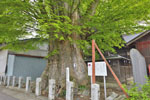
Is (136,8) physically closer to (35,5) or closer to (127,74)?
(35,5)

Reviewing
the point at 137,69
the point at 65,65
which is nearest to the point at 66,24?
the point at 65,65

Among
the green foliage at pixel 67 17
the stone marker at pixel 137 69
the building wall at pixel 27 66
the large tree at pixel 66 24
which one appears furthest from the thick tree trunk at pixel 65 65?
the building wall at pixel 27 66

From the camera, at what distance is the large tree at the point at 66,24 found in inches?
182

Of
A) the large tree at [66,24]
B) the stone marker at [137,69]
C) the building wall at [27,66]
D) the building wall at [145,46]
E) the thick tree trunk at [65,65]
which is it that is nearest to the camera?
the stone marker at [137,69]

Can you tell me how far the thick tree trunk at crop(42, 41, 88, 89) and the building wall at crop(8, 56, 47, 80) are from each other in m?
5.76

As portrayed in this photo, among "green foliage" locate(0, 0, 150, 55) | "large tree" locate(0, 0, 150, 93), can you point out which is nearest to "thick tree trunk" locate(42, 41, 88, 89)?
"large tree" locate(0, 0, 150, 93)

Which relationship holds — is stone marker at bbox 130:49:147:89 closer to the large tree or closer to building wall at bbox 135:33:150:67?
the large tree

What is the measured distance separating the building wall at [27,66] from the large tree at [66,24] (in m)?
5.21

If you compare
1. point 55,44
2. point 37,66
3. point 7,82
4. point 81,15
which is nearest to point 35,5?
point 55,44

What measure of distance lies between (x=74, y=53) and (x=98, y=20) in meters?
2.41

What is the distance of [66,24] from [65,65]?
2671 millimetres

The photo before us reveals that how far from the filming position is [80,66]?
6.14 m

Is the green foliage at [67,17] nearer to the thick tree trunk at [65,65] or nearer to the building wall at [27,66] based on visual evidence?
the thick tree trunk at [65,65]

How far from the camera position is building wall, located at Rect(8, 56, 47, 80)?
34.8 feet
